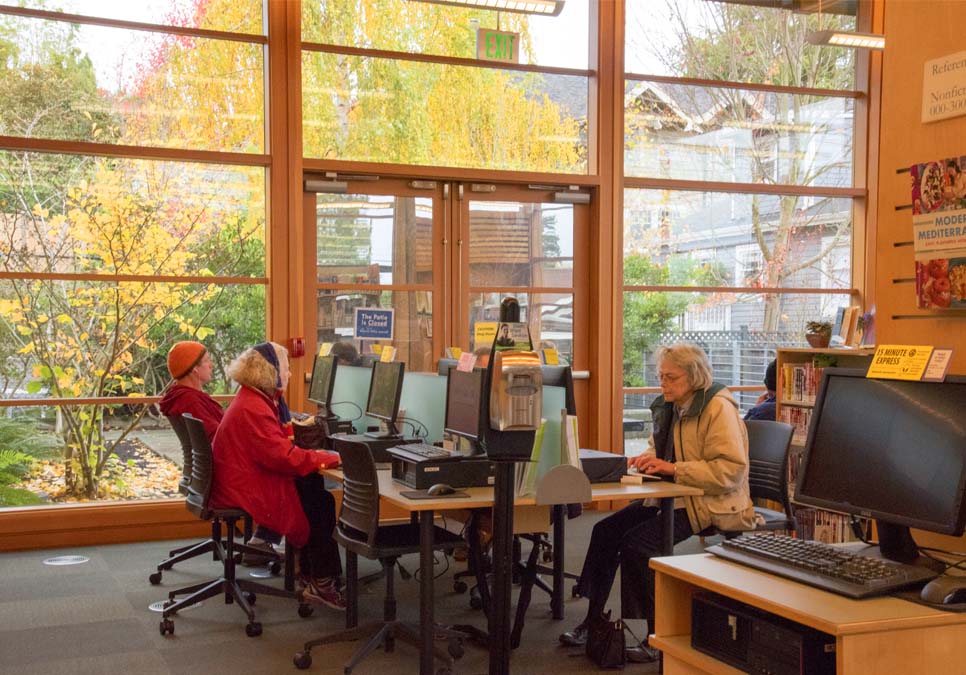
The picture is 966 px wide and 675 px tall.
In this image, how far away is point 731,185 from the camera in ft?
26.7

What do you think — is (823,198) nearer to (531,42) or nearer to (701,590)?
(531,42)

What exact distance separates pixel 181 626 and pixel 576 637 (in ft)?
6.13

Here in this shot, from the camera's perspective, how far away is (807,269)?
841cm

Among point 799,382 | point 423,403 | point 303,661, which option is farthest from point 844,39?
point 303,661

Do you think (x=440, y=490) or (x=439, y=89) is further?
(x=439, y=89)

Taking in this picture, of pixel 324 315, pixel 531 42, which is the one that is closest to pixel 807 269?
pixel 531 42

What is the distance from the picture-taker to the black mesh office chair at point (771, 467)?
16.3 feet

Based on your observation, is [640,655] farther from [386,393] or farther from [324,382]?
[324,382]

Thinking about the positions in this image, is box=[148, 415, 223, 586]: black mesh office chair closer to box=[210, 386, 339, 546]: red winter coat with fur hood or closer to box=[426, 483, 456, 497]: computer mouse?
box=[210, 386, 339, 546]: red winter coat with fur hood

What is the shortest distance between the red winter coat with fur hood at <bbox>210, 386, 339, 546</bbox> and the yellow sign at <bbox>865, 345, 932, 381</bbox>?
292cm

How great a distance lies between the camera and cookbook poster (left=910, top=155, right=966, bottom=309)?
8.59 ft

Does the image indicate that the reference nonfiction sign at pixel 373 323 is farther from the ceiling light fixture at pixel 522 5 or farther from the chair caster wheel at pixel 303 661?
the chair caster wheel at pixel 303 661

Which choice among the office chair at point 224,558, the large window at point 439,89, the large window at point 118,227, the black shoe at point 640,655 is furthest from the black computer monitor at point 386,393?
the large window at point 439,89

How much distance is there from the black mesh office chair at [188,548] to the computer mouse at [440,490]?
63.2 inches
